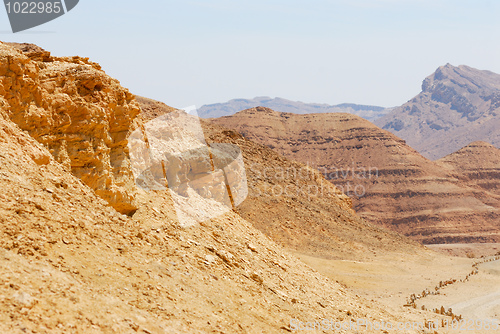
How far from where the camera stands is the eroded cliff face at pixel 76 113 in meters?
9.01

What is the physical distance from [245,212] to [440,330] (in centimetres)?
1978

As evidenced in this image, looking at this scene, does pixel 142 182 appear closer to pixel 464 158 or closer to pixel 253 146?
pixel 253 146

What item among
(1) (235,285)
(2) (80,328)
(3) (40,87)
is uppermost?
(3) (40,87)

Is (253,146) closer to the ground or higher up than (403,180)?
higher up

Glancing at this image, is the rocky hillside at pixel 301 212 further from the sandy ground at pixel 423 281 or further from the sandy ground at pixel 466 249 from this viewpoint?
the sandy ground at pixel 466 249

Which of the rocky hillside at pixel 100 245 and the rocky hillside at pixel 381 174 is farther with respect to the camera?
the rocky hillside at pixel 381 174

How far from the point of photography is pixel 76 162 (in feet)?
33.1

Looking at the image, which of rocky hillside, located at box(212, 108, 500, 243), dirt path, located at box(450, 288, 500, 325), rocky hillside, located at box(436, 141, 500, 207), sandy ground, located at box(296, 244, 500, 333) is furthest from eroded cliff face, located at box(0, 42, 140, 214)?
rocky hillside, located at box(436, 141, 500, 207)

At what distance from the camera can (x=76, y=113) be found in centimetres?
1017

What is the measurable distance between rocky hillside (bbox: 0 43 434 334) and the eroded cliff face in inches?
0.8

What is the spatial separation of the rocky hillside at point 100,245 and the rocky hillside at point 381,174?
6251 cm

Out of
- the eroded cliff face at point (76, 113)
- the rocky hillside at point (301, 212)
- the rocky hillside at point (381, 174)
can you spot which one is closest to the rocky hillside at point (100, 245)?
the eroded cliff face at point (76, 113)

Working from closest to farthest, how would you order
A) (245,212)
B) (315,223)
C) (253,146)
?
1. (245,212)
2. (315,223)
3. (253,146)

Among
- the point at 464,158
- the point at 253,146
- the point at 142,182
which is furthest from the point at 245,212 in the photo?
the point at 464,158
